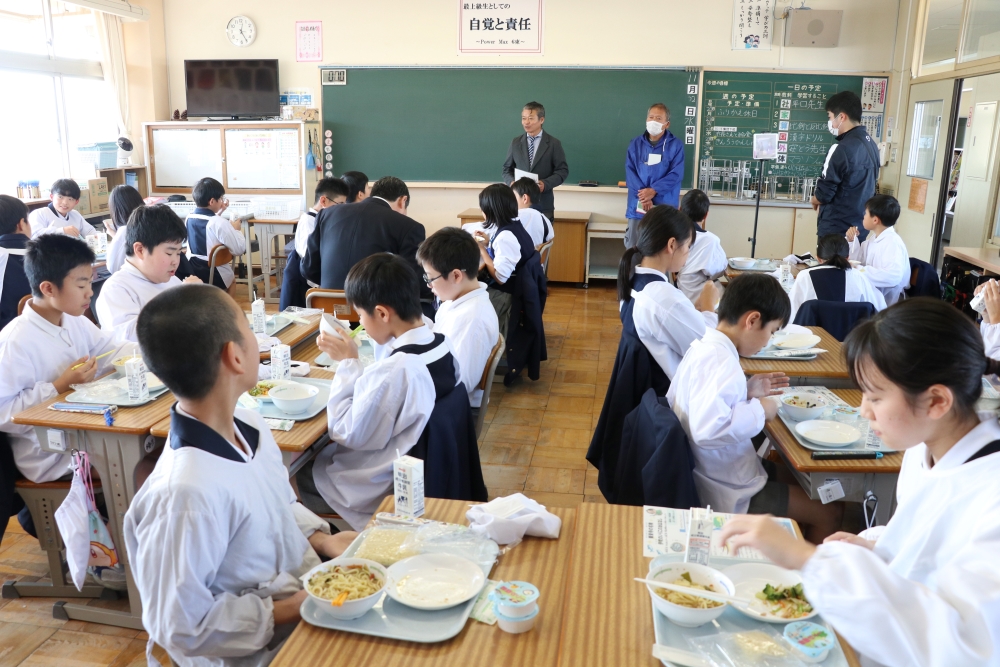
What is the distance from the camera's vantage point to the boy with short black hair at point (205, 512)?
1311 millimetres

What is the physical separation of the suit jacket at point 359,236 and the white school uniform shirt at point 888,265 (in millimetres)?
2482

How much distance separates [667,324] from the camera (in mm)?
2834

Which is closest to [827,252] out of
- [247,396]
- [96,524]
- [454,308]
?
[454,308]

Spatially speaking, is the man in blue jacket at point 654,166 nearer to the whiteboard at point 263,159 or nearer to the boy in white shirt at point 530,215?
the boy in white shirt at point 530,215

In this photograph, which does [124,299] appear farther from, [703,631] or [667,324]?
[703,631]

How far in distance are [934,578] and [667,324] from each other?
5.70ft

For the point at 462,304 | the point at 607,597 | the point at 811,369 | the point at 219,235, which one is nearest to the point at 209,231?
the point at 219,235

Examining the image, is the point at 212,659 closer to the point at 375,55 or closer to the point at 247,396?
the point at 247,396

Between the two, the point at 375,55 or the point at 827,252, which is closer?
the point at 827,252

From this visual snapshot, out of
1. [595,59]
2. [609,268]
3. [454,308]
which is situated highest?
[595,59]

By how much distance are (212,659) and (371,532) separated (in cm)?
37

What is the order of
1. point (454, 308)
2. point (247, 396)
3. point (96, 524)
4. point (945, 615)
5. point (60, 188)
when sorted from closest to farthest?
point (945, 615)
point (96, 524)
point (247, 396)
point (454, 308)
point (60, 188)

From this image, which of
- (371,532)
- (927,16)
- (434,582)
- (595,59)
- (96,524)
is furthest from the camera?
(595,59)

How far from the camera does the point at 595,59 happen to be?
7156 millimetres
